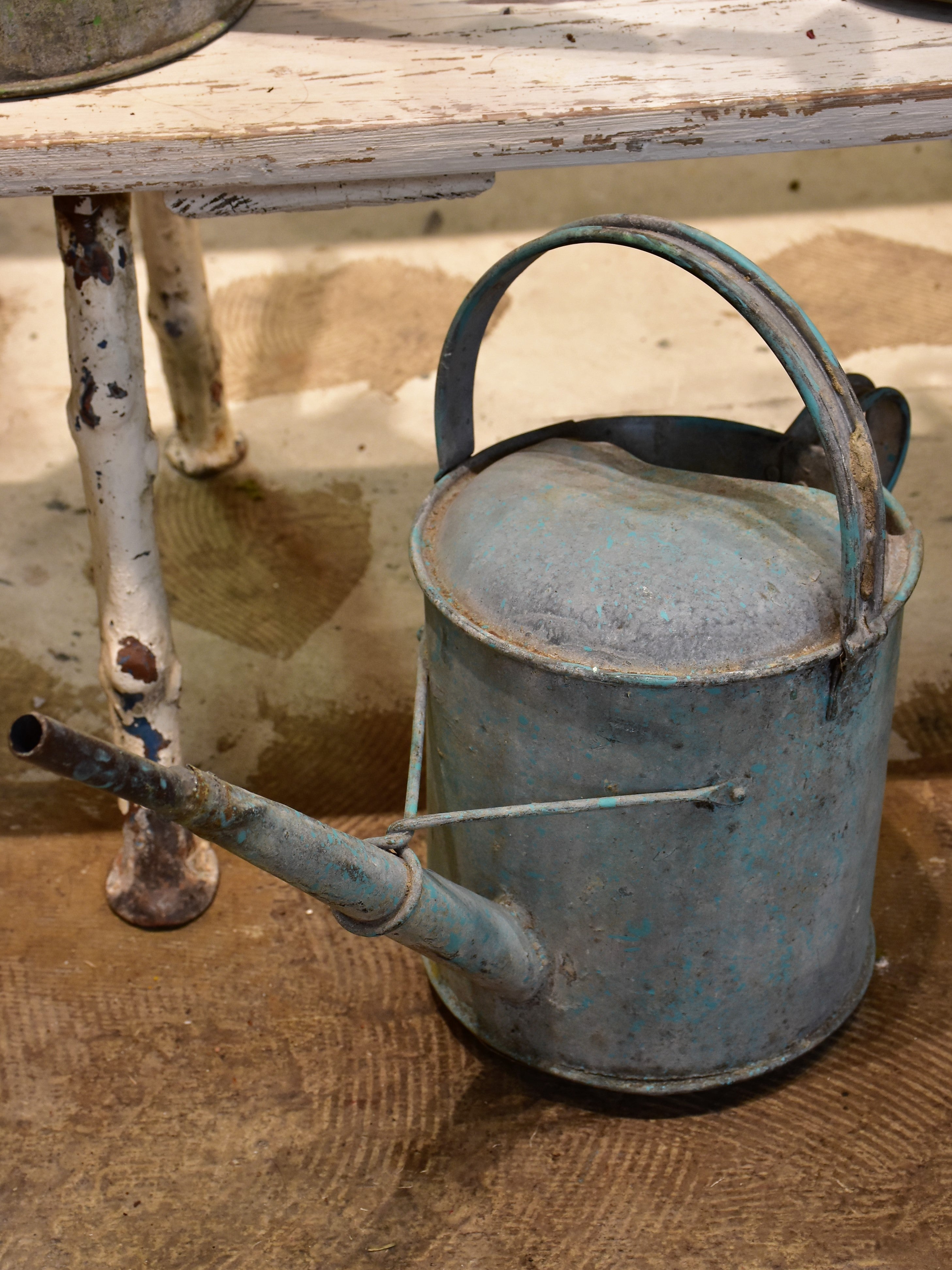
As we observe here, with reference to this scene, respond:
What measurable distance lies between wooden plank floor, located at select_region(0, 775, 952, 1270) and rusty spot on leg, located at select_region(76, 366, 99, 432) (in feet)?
2.45

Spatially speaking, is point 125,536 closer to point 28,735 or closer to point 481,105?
point 481,105

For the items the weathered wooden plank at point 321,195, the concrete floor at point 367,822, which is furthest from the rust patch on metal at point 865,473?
the concrete floor at point 367,822

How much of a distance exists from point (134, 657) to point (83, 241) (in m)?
0.56

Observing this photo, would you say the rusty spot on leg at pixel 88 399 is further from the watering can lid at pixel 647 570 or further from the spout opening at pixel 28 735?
the spout opening at pixel 28 735

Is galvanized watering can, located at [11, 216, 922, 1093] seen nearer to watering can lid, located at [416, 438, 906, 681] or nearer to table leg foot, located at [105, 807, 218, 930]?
watering can lid, located at [416, 438, 906, 681]

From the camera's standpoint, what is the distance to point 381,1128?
1.71m

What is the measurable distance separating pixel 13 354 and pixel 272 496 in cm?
97

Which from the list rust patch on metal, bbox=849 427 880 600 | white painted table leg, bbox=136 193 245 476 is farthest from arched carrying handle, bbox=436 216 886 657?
white painted table leg, bbox=136 193 245 476

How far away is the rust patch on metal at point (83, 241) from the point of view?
1.68 m

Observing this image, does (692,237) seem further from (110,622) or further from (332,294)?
(332,294)

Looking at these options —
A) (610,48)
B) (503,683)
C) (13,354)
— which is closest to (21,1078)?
(503,683)

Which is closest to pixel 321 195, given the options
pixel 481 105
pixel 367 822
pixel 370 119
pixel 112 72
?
pixel 370 119

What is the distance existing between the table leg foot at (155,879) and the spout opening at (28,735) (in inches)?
42.1

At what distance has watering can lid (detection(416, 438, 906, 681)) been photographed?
1383 millimetres
